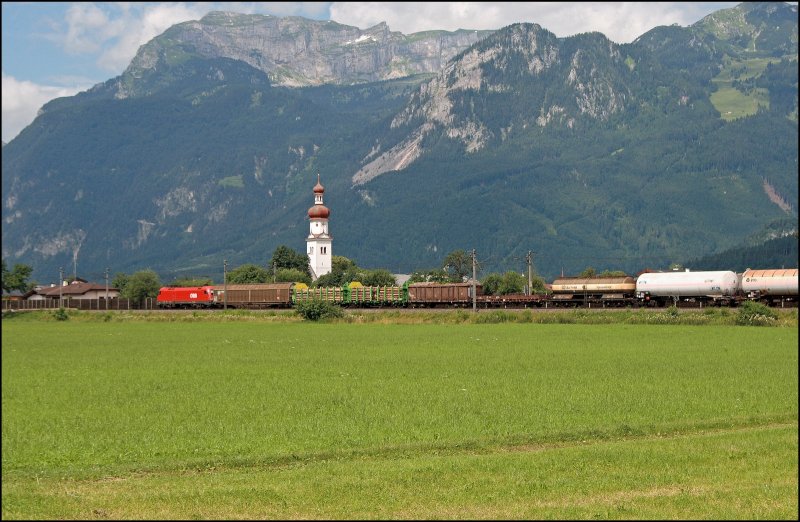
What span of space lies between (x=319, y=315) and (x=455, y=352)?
46486 millimetres

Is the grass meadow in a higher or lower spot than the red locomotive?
lower

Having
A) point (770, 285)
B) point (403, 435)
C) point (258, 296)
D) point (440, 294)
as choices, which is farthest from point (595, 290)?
point (403, 435)

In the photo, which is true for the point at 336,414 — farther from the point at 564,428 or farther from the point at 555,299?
the point at 555,299

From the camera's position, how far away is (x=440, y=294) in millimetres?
121625

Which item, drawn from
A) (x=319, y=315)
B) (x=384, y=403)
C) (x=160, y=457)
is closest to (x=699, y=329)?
(x=319, y=315)

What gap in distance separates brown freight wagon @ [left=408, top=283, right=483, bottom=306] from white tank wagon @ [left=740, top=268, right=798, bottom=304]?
111 feet

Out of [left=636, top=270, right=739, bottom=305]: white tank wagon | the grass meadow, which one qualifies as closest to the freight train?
[left=636, top=270, right=739, bottom=305]: white tank wagon

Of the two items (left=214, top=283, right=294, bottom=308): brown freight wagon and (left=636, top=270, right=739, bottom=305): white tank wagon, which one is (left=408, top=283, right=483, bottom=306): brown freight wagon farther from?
(left=636, top=270, right=739, bottom=305): white tank wagon

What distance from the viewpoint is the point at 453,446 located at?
2756 cm

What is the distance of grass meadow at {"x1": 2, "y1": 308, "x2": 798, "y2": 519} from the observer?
802 inches

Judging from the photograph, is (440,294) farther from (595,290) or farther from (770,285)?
(770,285)

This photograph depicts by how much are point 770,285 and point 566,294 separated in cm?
2585

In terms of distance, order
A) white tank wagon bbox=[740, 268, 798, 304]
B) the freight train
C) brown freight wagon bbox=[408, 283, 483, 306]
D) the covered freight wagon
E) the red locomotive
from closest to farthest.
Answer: white tank wagon bbox=[740, 268, 798, 304], the freight train, the covered freight wagon, brown freight wagon bbox=[408, 283, 483, 306], the red locomotive

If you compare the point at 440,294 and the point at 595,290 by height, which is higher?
the point at 595,290
